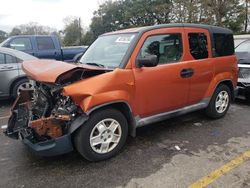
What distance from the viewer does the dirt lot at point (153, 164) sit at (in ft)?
10.9

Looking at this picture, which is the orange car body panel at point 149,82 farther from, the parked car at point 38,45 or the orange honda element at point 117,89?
the parked car at point 38,45

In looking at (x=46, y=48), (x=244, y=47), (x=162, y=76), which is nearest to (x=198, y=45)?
(x=162, y=76)

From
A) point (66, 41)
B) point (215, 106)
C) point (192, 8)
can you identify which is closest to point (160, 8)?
point (192, 8)

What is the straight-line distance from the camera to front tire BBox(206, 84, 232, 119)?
5363mm

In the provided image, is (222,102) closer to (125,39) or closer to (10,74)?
(125,39)

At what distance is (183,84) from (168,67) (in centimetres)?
47

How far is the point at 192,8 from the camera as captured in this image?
1048 inches

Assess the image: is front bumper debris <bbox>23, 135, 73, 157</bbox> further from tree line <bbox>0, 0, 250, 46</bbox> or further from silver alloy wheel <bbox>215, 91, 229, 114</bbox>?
tree line <bbox>0, 0, 250, 46</bbox>

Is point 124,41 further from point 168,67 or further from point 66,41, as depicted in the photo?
point 66,41

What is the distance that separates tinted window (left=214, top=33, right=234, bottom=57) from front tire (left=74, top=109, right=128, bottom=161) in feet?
8.37

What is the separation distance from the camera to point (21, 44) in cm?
996

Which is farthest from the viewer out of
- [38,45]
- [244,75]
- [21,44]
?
[38,45]

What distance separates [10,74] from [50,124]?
3.96 m

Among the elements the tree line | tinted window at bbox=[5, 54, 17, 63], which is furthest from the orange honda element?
the tree line
